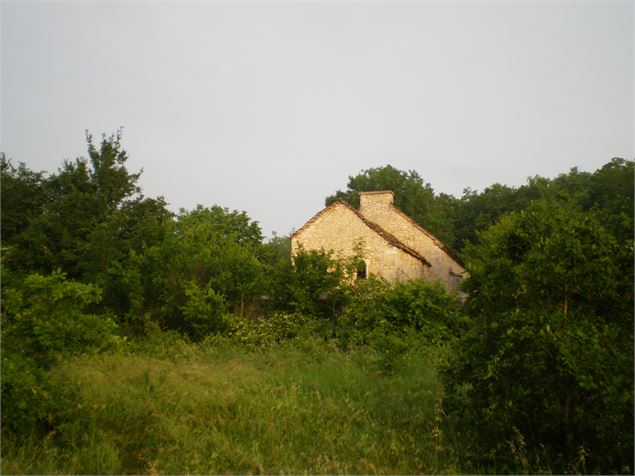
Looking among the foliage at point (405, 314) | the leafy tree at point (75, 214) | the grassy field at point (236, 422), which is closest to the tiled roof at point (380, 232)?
the foliage at point (405, 314)

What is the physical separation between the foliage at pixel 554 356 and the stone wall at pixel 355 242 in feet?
47.5

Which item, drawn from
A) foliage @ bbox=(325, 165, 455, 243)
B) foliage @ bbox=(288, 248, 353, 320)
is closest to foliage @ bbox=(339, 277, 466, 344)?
foliage @ bbox=(288, 248, 353, 320)

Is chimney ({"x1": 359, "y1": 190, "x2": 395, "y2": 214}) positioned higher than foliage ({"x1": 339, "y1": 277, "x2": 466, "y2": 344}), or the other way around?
chimney ({"x1": 359, "y1": 190, "x2": 395, "y2": 214})

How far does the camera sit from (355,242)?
68.6ft

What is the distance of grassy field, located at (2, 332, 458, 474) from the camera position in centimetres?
628

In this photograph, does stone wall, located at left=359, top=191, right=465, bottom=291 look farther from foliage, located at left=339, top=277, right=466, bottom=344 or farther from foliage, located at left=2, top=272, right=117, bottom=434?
foliage, located at left=2, top=272, right=117, bottom=434

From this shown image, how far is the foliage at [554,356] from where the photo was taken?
17.2 feet

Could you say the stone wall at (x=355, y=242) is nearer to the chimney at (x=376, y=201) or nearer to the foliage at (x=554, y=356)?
the chimney at (x=376, y=201)

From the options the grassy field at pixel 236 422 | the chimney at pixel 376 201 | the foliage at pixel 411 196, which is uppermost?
the foliage at pixel 411 196

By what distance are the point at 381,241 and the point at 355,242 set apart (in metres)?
1.43

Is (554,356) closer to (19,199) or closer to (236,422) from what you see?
(236,422)

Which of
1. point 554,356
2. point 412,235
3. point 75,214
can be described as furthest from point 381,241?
point 554,356

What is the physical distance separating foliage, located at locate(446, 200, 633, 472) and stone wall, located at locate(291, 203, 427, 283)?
1449cm

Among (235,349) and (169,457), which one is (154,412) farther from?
(235,349)
